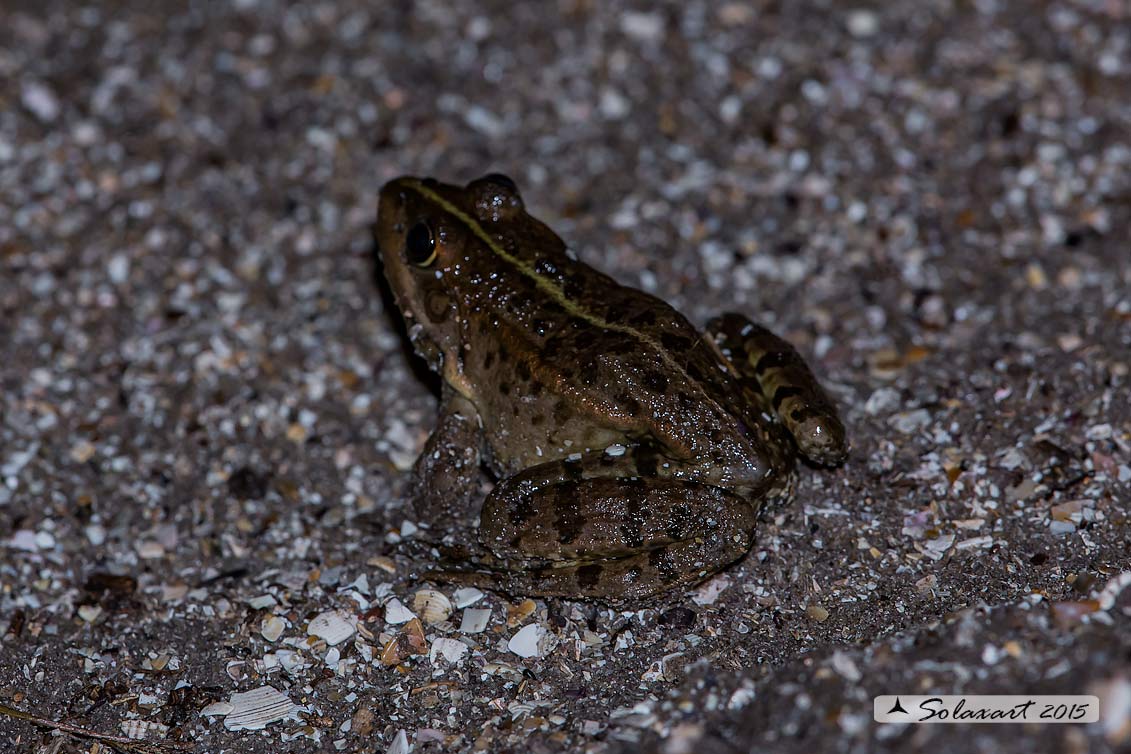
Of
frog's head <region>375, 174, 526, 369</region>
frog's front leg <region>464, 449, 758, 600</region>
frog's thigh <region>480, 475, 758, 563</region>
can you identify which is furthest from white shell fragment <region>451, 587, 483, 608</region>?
frog's head <region>375, 174, 526, 369</region>


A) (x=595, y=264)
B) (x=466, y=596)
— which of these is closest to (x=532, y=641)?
(x=466, y=596)

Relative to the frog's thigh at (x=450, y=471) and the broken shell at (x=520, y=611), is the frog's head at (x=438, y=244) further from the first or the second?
the broken shell at (x=520, y=611)

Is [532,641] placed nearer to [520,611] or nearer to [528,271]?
[520,611]

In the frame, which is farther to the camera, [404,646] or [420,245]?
[420,245]

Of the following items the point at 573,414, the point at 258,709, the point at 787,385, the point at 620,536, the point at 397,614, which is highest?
the point at 787,385

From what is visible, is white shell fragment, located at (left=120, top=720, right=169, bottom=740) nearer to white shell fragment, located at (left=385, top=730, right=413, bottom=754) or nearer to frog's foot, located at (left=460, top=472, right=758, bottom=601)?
white shell fragment, located at (left=385, top=730, right=413, bottom=754)

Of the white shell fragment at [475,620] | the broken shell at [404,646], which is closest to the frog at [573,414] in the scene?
the white shell fragment at [475,620]

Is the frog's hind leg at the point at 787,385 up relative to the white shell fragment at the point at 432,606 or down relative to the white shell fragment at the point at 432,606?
up

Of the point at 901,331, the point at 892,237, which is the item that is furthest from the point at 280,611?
the point at 892,237
